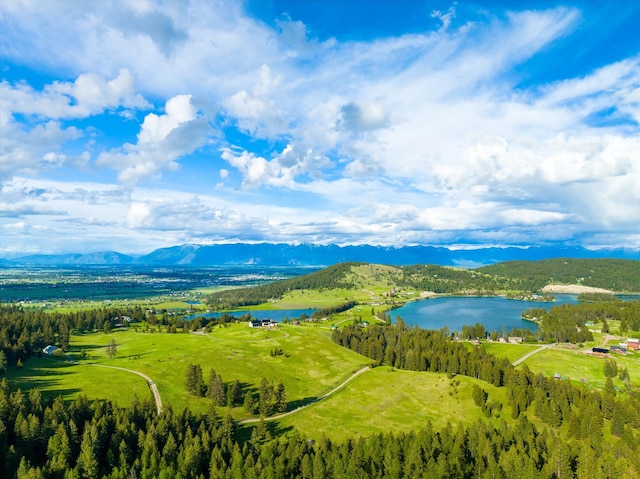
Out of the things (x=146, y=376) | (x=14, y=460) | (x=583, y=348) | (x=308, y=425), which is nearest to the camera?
(x=14, y=460)

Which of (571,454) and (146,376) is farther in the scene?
(146,376)

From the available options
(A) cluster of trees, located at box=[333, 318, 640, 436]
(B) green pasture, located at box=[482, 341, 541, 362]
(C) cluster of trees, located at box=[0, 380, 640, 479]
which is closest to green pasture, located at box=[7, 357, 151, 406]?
(C) cluster of trees, located at box=[0, 380, 640, 479]

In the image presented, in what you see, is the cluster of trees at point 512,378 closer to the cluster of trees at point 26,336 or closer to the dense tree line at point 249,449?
the dense tree line at point 249,449

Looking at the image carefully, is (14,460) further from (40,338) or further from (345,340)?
(345,340)

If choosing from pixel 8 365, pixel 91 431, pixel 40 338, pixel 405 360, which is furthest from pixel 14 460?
pixel 405 360

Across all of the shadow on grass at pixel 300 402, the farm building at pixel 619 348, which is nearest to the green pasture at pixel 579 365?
the farm building at pixel 619 348
